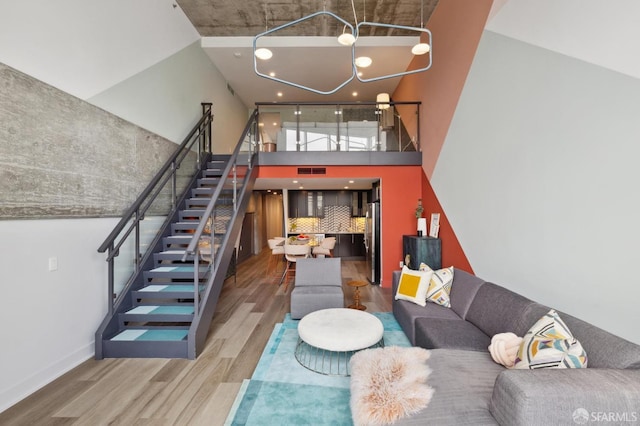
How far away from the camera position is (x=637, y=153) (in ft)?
6.18

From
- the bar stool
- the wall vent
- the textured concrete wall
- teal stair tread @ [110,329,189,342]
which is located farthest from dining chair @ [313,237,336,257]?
the textured concrete wall

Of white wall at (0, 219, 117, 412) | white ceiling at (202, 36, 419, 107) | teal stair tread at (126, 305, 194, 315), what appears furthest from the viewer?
white ceiling at (202, 36, 419, 107)

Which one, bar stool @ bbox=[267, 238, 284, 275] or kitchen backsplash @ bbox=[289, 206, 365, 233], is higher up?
kitchen backsplash @ bbox=[289, 206, 365, 233]

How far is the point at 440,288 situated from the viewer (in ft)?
11.5

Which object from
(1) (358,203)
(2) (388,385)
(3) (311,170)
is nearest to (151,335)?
(2) (388,385)

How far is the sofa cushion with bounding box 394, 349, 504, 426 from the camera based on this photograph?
154 centimetres

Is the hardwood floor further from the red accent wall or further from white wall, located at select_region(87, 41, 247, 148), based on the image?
the red accent wall

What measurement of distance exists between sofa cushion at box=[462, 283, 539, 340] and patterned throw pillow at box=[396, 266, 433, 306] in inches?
22.4

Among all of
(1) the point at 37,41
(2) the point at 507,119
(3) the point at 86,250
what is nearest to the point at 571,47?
(2) the point at 507,119

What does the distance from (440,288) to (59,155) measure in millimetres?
4426

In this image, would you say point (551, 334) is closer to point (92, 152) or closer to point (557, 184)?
point (557, 184)

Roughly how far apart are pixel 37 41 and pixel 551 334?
4.93m

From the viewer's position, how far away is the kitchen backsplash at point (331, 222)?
931 cm

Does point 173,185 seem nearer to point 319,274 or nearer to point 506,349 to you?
point 319,274
